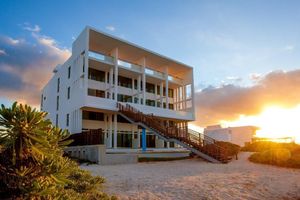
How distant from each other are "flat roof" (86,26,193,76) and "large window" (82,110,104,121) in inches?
281

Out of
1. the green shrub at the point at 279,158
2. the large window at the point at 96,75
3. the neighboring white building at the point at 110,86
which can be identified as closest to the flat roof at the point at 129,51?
the neighboring white building at the point at 110,86

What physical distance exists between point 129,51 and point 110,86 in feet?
15.5

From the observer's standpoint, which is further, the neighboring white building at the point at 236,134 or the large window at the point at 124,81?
the neighboring white building at the point at 236,134

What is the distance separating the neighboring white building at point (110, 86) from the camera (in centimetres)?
2422

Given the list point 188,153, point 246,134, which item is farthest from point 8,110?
point 246,134

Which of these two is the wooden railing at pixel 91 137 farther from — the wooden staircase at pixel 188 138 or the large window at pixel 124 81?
the large window at pixel 124 81

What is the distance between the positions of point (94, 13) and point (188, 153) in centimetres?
1587

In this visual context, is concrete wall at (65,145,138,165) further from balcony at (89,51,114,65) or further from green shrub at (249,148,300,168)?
balcony at (89,51,114,65)

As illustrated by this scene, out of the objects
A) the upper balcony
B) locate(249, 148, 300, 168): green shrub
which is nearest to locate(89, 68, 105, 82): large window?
the upper balcony

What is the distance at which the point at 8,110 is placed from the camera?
7.29 ft

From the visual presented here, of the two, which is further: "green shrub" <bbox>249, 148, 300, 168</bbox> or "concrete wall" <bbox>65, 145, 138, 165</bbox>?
"concrete wall" <bbox>65, 145, 138, 165</bbox>

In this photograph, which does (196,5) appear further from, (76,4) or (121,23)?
(76,4)

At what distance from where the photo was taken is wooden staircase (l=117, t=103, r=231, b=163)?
16.9 metres

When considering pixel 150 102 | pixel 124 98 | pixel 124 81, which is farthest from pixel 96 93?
pixel 150 102
